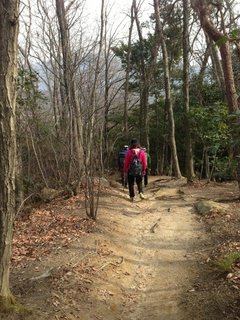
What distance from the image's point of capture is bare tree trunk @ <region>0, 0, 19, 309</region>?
4.28 m

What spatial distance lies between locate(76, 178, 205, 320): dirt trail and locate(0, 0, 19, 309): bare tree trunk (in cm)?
141

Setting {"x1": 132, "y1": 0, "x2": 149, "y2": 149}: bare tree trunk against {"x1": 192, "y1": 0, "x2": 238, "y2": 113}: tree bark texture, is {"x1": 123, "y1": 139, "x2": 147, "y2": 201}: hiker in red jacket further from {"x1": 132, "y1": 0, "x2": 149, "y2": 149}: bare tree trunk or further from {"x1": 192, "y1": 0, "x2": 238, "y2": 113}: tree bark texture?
{"x1": 132, "y1": 0, "x2": 149, "y2": 149}: bare tree trunk

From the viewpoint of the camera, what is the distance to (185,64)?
15547 mm

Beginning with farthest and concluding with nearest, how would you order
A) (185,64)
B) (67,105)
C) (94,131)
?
(185,64), (67,105), (94,131)

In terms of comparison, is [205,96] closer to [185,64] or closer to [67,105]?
[185,64]

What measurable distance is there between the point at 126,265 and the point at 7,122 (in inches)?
132

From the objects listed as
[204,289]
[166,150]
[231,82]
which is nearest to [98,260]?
[204,289]

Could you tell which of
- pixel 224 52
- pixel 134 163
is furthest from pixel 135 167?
pixel 224 52

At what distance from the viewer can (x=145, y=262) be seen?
6.78 m

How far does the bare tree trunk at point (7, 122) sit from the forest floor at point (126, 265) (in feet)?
2.90

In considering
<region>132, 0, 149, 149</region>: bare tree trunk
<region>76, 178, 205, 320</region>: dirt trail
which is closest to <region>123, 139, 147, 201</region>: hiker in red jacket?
<region>76, 178, 205, 320</region>: dirt trail

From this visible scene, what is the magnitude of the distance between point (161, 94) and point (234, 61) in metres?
7.53

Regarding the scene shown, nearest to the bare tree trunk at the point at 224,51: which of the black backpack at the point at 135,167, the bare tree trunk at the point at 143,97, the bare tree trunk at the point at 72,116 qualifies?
the black backpack at the point at 135,167

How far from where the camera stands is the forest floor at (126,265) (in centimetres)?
502
